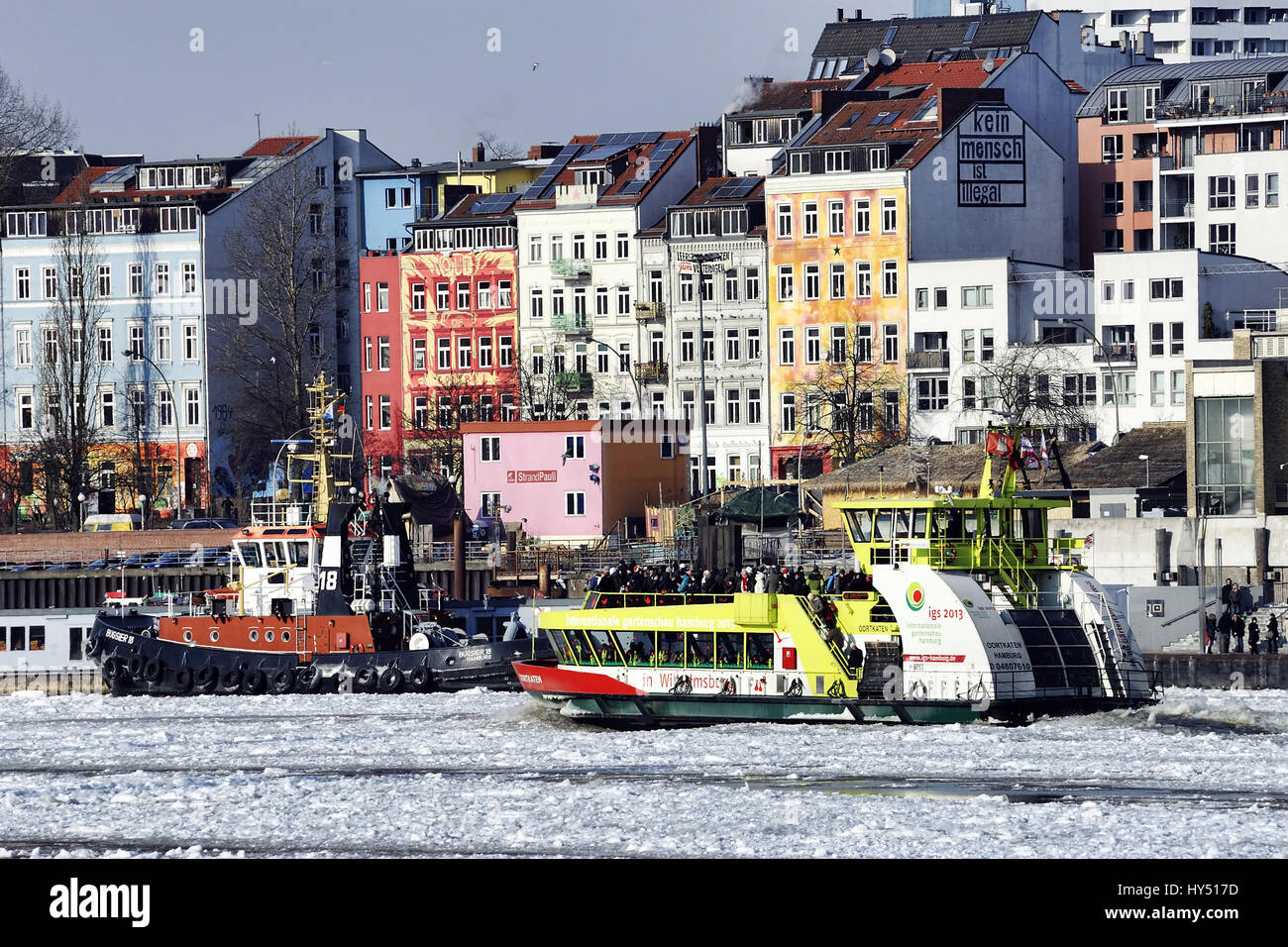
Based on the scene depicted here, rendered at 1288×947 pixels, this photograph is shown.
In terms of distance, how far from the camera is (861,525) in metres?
45.8

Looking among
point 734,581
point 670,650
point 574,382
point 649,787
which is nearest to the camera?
point 649,787

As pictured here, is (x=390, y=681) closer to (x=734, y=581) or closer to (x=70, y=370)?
(x=734, y=581)

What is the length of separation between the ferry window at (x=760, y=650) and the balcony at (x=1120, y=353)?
4458 cm

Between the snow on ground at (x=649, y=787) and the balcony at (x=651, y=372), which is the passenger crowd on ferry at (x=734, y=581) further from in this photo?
the balcony at (x=651, y=372)

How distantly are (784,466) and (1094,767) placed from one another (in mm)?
55688

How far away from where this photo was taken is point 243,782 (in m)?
38.1

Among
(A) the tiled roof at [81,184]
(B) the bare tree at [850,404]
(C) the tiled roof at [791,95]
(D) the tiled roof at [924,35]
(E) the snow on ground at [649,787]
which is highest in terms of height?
(D) the tiled roof at [924,35]

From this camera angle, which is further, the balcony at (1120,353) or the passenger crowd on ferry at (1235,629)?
the balcony at (1120,353)

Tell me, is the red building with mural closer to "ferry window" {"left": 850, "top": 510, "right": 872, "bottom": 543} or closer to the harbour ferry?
the harbour ferry

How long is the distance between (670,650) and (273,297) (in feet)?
190

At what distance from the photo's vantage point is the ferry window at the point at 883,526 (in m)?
45.2

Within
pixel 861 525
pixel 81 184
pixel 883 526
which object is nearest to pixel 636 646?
pixel 861 525

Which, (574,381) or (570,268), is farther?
(570,268)

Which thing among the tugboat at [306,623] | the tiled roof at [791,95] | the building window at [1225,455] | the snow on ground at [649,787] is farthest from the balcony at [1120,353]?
the snow on ground at [649,787]
